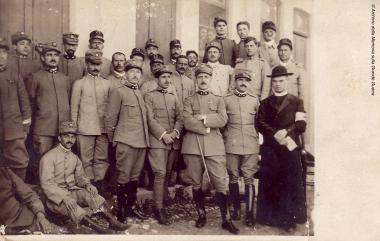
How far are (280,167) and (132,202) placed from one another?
1170mm

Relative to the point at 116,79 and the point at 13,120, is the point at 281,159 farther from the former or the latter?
the point at 13,120

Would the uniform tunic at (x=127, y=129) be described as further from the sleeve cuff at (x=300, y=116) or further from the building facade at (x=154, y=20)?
the sleeve cuff at (x=300, y=116)

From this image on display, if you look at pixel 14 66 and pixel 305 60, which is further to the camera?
pixel 305 60

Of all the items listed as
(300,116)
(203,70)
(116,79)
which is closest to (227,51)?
(203,70)

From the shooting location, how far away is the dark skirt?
3182 millimetres

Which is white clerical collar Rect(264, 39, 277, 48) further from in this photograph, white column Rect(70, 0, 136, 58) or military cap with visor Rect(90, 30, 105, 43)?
military cap with visor Rect(90, 30, 105, 43)

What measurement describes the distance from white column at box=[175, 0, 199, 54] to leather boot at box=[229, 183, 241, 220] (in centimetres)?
115

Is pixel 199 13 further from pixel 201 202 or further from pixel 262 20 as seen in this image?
A: pixel 201 202

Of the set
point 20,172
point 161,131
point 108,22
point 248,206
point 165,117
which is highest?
point 108,22

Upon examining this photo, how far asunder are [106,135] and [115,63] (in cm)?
56

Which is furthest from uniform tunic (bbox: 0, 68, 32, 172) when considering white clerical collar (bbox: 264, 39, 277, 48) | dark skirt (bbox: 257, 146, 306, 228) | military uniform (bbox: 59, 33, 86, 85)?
white clerical collar (bbox: 264, 39, 277, 48)

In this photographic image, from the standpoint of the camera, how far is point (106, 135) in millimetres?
3104

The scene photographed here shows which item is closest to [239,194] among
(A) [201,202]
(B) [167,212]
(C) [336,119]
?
(A) [201,202]

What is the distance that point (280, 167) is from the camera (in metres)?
3.18
